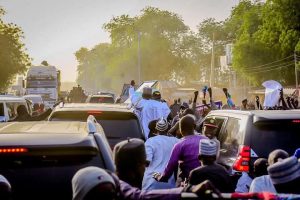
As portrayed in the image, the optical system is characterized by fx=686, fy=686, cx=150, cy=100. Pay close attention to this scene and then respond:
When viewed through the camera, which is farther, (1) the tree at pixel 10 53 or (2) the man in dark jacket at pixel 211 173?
(1) the tree at pixel 10 53

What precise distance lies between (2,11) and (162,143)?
53031 mm

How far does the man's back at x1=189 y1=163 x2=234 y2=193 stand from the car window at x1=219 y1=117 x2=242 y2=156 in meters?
2.73

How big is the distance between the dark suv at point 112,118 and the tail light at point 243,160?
1.26 m

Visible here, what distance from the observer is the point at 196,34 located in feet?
405

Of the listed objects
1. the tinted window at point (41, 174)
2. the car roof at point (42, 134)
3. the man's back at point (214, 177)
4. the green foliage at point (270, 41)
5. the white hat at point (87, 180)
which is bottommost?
the man's back at point (214, 177)

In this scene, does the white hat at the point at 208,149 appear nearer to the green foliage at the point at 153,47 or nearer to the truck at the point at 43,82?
the truck at the point at 43,82

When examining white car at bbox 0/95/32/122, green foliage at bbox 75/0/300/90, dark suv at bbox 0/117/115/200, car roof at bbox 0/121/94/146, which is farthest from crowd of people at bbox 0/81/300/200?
green foliage at bbox 75/0/300/90

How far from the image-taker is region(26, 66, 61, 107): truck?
176 feet

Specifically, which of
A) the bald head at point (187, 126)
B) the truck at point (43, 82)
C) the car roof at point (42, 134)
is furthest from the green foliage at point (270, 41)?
the car roof at point (42, 134)

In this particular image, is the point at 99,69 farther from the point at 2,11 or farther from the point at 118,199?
the point at 118,199

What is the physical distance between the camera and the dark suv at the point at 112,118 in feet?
28.7

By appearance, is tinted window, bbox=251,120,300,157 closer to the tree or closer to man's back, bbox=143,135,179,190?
man's back, bbox=143,135,179,190

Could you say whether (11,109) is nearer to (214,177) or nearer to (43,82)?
(214,177)

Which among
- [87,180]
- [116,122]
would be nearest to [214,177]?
[87,180]
